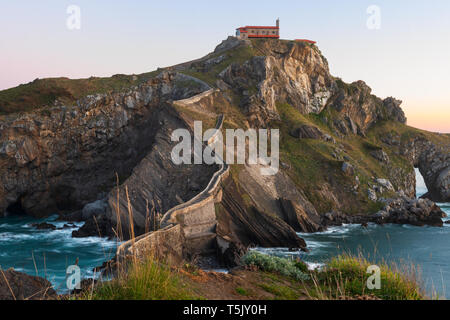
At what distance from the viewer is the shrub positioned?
13109mm

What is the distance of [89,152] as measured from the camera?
61.0m

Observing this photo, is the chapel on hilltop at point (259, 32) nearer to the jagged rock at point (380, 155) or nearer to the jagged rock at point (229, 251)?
the jagged rock at point (380, 155)

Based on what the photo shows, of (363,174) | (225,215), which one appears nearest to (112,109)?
(225,215)

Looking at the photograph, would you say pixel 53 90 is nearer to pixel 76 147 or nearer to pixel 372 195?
pixel 76 147

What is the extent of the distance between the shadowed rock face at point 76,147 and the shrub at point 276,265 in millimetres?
41272

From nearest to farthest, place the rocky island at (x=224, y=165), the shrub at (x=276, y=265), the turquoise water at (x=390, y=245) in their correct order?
the shrub at (x=276, y=265) → the turquoise water at (x=390, y=245) → the rocky island at (x=224, y=165)

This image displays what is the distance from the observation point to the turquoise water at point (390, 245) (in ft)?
113

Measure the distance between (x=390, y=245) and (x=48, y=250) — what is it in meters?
36.8

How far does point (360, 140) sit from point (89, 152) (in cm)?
5629

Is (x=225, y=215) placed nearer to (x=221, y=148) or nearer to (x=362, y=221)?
(x=221, y=148)

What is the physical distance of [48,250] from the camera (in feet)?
123

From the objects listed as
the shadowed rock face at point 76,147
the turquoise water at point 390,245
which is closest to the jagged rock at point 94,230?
the shadowed rock face at point 76,147

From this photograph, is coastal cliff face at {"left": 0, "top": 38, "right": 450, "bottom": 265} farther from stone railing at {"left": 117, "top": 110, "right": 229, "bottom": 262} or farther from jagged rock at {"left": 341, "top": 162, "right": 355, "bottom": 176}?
stone railing at {"left": 117, "top": 110, "right": 229, "bottom": 262}

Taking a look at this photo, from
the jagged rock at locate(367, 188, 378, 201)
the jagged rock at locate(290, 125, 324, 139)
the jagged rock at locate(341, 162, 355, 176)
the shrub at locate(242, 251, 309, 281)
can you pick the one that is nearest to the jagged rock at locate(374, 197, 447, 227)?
the jagged rock at locate(367, 188, 378, 201)
